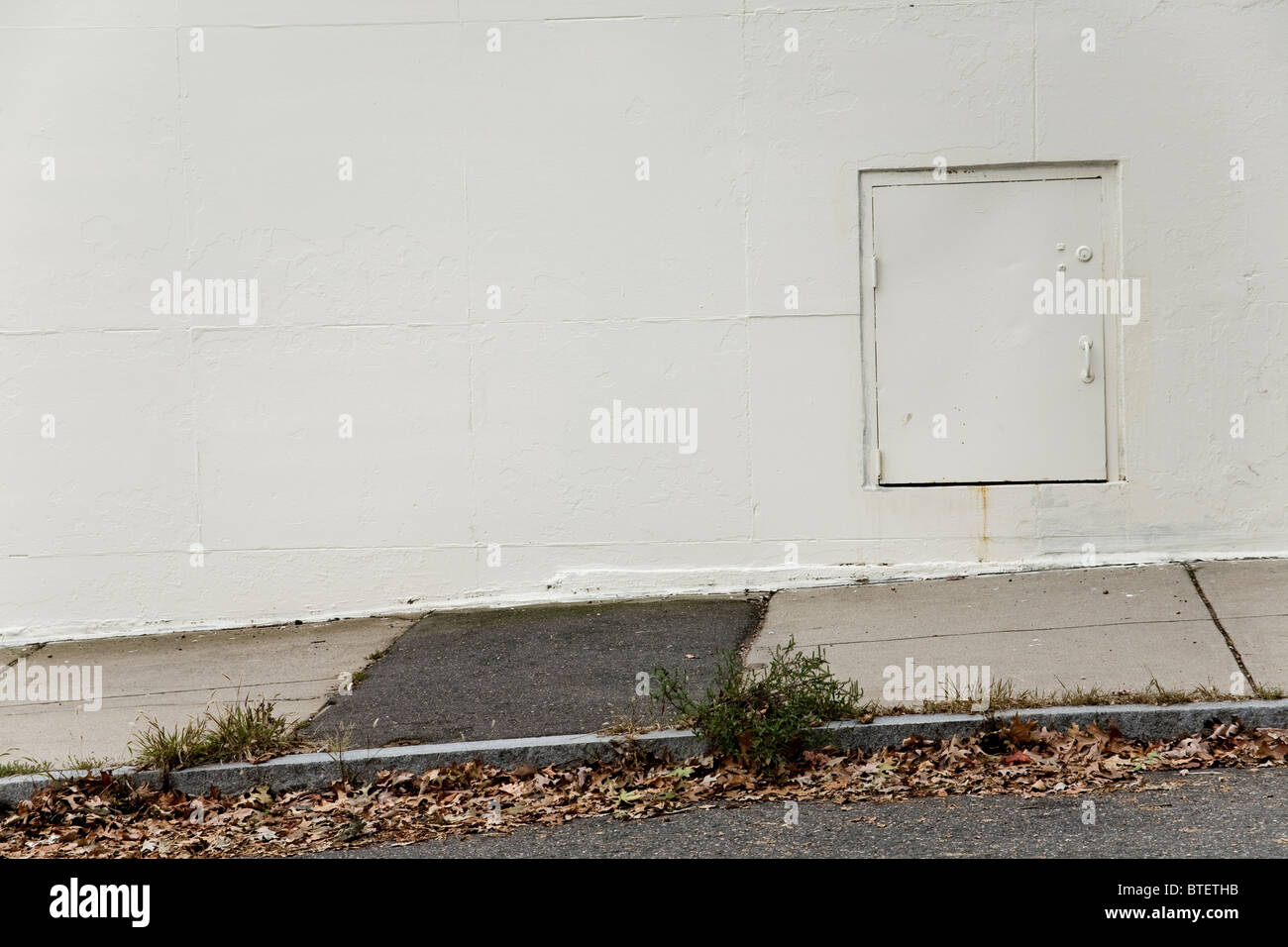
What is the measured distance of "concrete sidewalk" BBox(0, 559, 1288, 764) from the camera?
21.4 feet

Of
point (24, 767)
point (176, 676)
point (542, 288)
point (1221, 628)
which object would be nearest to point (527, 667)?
point (176, 676)

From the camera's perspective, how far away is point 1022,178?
8773 millimetres

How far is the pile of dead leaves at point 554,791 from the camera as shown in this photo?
535 cm

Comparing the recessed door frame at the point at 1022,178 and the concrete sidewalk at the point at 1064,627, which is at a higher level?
the recessed door frame at the point at 1022,178

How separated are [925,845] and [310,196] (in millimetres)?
6372

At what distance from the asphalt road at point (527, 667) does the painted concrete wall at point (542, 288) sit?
1.86 feet

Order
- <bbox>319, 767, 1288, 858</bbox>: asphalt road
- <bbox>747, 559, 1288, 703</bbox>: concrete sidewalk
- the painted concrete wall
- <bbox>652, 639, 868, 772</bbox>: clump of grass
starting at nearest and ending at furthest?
<bbox>319, 767, 1288, 858</bbox>: asphalt road < <bbox>652, 639, 868, 772</bbox>: clump of grass < <bbox>747, 559, 1288, 703</bbox>: concrete sidewalk < the painted concrete wall

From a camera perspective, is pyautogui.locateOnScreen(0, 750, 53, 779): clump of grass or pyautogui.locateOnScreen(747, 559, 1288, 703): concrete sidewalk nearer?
pyautogui.locateOnScreen(0, 750, 53, 779): clump of grass

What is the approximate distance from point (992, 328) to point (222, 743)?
561 cm

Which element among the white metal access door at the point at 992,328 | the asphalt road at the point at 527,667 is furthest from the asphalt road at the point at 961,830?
Answer: the white metal access door at the point at 992,328

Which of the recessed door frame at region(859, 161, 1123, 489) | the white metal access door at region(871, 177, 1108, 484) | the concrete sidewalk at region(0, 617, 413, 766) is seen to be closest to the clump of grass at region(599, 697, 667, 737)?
the concrete sidewalk at region(0, 617, 413, 766)

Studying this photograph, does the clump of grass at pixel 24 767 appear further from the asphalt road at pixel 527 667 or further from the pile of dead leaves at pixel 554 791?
the asphalt road at pixel 527 667

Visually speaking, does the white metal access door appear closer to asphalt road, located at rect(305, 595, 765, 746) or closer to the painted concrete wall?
the painted concrete wall

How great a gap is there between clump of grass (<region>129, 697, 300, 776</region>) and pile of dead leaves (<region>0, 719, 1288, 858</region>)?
0.18m
